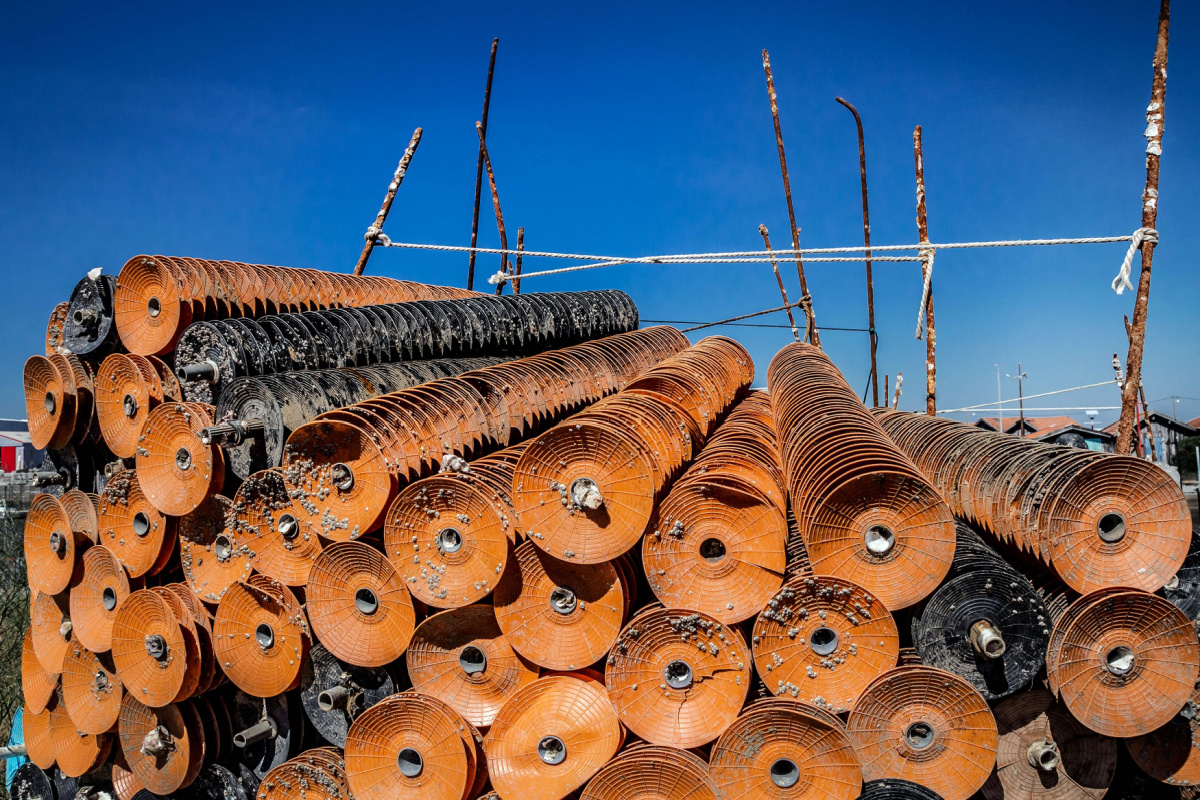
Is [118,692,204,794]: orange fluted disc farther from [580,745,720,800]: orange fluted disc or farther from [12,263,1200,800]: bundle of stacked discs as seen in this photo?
[580,745,720,800]: orange fluted disc

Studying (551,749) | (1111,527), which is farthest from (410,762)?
(1111,527)

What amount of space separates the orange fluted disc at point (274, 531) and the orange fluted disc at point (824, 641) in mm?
2745

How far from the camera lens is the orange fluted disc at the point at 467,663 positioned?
14.8 feet

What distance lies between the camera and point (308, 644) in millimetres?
4832

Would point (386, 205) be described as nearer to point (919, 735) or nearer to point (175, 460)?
point (175, 460)

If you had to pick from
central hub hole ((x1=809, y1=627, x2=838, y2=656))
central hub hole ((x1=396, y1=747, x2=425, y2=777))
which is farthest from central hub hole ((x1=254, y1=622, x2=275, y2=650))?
central hub hole ((x1=809, y1=627, x2=838, y2=656))

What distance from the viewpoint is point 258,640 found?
16.2ft

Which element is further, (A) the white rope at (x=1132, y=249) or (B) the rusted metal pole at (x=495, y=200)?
(B) the rusted metal pole at (x=495, y=200)

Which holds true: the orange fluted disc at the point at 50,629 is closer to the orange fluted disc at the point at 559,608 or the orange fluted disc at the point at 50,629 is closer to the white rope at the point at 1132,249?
the orange fluted disc at the point at 559,608

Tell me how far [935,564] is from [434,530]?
263cm

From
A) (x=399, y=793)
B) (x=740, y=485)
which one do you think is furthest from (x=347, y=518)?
(x=740, y=485)

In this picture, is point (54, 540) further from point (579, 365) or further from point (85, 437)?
point (579, 365)

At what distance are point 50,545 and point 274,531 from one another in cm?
274

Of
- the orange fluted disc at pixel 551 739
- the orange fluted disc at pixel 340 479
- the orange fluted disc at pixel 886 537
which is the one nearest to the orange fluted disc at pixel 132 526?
the orange fluted disc at pixel 340 479
